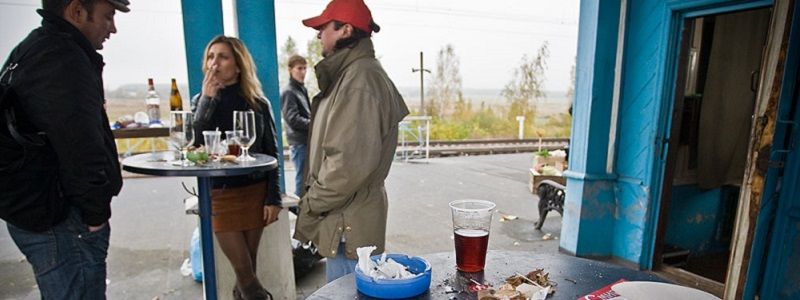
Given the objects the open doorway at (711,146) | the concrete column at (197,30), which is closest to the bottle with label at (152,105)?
the concrete column at (197,30)

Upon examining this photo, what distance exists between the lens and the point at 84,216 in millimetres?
1431

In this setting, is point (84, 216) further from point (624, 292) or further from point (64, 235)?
point (624, 292)

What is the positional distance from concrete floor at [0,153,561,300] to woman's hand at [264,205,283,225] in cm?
76

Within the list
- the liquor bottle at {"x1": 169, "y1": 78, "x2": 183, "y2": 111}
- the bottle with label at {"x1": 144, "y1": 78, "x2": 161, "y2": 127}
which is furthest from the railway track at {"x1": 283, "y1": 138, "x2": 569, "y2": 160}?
the bottle with label at {"x1": 144, "y1": 78, "x2": 161, "y2": 127}

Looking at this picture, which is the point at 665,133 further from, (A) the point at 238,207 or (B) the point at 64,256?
(B) the point at 64,256

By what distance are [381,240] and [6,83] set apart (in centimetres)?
133

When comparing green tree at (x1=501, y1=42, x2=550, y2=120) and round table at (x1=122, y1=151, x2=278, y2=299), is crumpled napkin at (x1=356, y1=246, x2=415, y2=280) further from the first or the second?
green tree at (x1=501, y1=42, x2=550, y2=120)

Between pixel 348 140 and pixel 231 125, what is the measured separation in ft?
3.30

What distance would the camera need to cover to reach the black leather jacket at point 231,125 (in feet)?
6.98

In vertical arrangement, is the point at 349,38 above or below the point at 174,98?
above

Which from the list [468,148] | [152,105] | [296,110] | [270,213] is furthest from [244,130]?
[468,148]

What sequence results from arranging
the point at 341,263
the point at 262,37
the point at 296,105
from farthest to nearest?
the point at 296,105 → the point at 262,37 → the point at 341,263

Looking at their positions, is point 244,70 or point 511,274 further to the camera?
point 244,70

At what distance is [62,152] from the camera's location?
131 cm
